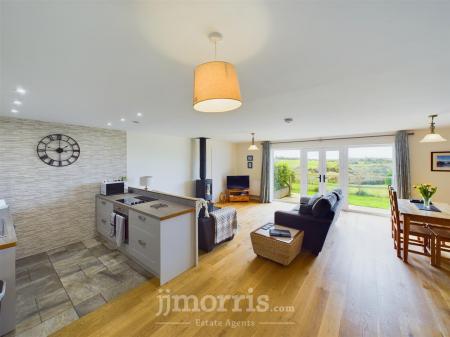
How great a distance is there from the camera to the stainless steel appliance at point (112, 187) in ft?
12.1

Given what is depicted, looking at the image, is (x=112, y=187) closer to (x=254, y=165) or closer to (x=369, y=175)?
(x=254, y=165)

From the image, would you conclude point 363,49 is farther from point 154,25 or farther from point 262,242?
point 262,242

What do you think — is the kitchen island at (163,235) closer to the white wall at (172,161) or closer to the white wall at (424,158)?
the white wall at (172,161)

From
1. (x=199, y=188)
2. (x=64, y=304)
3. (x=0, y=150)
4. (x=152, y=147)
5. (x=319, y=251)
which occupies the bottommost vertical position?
(x=64, y=304)

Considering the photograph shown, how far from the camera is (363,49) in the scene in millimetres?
1290

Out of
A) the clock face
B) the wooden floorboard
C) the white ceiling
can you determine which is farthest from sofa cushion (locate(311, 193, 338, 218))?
the clock face

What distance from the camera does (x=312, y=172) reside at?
6176mm

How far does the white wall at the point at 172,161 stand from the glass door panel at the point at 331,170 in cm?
352

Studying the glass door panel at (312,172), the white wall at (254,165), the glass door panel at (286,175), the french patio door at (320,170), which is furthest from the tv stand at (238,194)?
the glass door panel at (312,172)

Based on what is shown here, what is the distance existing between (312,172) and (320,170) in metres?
0.26

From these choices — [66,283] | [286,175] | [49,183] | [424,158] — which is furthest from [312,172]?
[49,183]

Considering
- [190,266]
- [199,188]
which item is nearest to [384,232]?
[190,266]

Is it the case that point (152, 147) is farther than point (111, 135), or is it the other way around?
point (152, 147)

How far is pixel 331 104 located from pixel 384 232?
10.5ft
